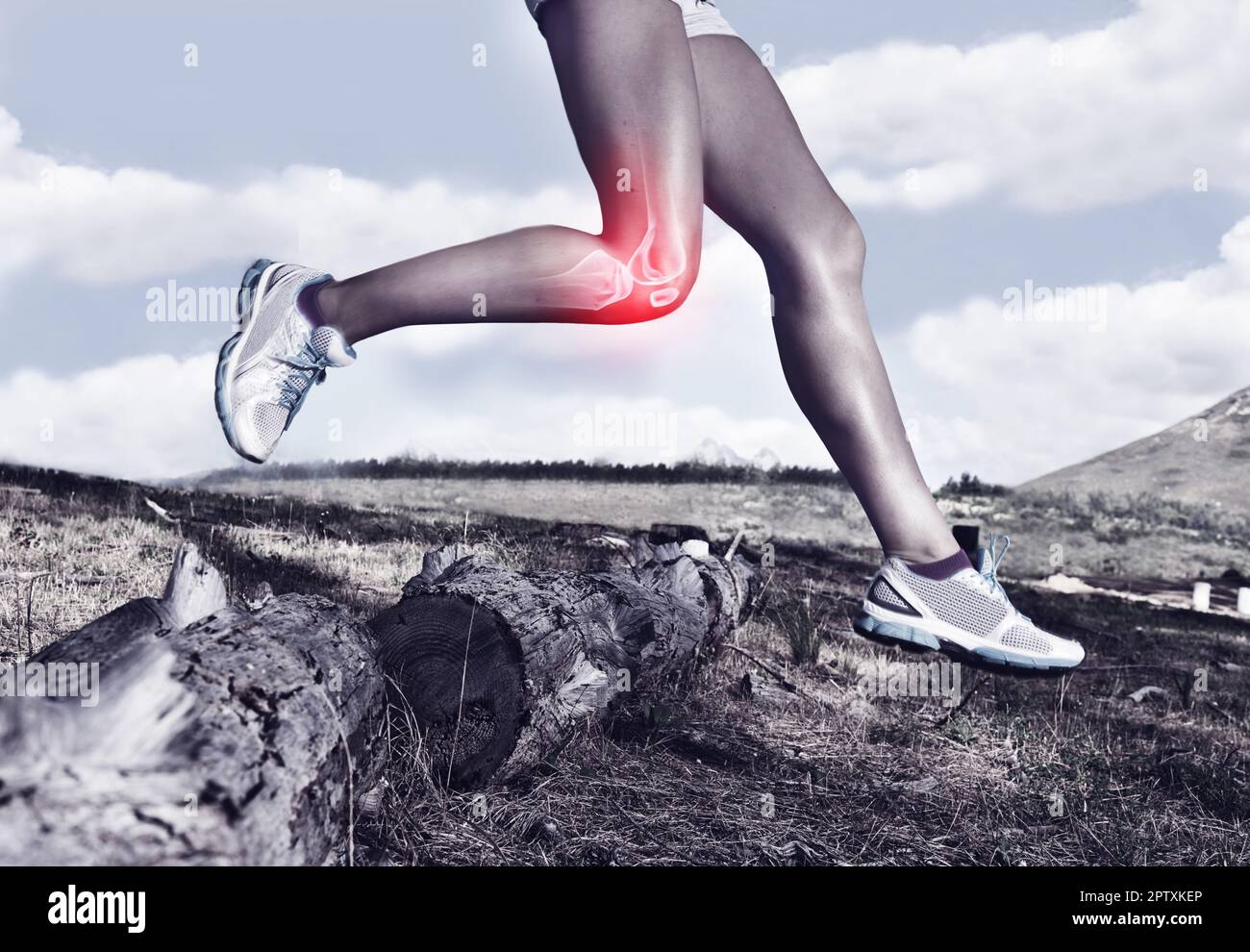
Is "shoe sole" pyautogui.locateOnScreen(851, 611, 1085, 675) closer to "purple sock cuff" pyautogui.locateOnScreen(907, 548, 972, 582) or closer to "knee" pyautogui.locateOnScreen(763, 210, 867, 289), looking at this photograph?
"purple sock cuff" pyautogui.locateOnScreen(907, 548, 972, 582)

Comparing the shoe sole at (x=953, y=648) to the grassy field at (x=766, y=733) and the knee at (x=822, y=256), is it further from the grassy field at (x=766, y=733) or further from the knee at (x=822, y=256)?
the knee at (x=822, y=256)

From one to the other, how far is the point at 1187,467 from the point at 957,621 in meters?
16.2

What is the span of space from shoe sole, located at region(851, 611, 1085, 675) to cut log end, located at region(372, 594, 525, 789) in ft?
3.01

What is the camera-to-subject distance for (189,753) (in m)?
1.64

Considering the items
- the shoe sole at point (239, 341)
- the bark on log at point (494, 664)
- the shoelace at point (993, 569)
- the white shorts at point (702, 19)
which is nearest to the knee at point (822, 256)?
the white shorts at point (702, 19)

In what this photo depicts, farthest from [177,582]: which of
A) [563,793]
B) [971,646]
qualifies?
[971,646]

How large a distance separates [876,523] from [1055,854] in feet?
3.36

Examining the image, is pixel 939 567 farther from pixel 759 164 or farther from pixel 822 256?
pixel 759 164

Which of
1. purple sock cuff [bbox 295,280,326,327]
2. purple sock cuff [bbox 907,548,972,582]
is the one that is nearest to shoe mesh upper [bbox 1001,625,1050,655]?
purple sock cuff [bbox 907,548,972,582]

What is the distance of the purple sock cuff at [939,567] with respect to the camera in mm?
2580
